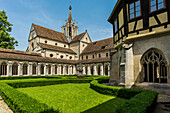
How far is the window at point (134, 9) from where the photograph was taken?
9.12m

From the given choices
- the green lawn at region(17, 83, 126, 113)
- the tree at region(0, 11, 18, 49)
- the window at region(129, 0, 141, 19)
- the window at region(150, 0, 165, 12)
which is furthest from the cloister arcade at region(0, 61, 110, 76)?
the window at region(150, 0, 165, 12)

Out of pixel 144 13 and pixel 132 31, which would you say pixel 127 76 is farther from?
pixel 144 13

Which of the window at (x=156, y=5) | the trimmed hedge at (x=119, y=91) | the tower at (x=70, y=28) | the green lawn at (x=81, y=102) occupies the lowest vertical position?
the green lawn at (x=81, y=102)

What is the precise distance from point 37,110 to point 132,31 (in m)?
9.12

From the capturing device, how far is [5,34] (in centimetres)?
2681

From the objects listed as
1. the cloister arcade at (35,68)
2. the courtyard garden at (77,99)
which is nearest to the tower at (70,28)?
the cloister arcade at (35,68)

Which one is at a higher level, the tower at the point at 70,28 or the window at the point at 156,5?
the tower at the point at 70,28

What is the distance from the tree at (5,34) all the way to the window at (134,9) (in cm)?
2941

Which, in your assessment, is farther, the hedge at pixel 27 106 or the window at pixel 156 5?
the window at pixel 156 5

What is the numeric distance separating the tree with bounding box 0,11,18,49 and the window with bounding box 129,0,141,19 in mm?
29414

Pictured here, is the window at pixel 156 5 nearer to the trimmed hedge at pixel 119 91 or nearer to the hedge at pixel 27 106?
the trimmed hedge at pixel 119 91

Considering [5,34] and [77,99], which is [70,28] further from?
[77,99]

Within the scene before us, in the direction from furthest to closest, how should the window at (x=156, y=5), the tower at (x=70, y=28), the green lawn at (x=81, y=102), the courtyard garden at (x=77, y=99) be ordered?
the tower at (x=70, y=28), the window at (x=156, y=5), the green lawn at (x=81, y=102), the courtyard garden at (x=77, y=99)

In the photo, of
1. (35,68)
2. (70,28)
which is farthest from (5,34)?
(70,28)
